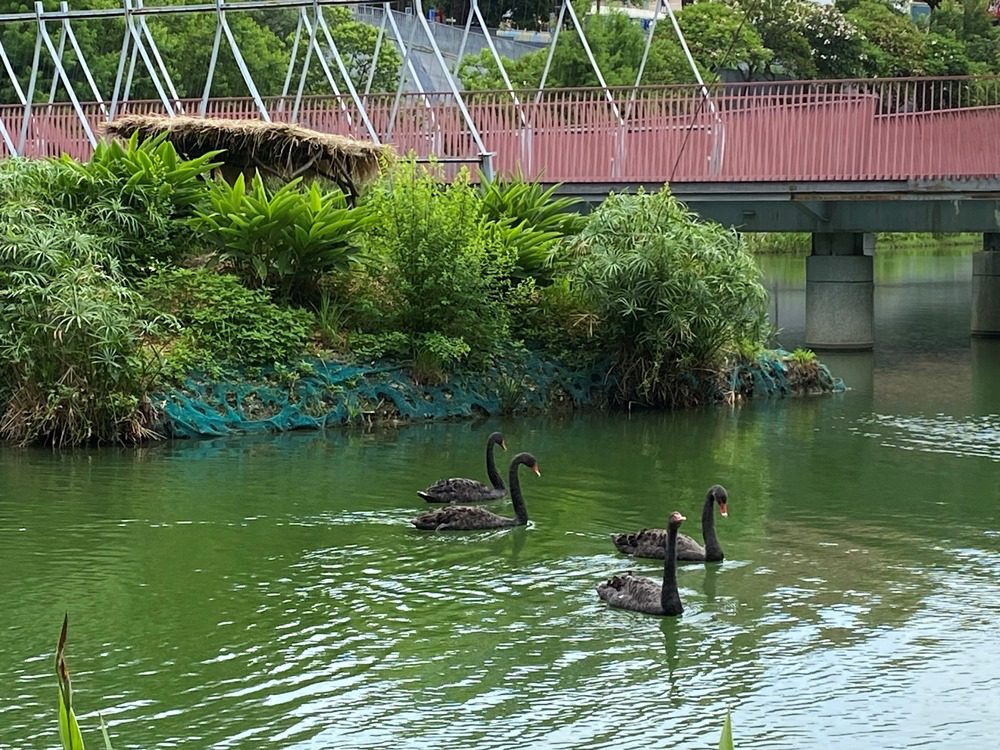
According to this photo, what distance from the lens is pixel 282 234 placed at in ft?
65.3

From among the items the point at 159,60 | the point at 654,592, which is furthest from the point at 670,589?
the point at 159,60

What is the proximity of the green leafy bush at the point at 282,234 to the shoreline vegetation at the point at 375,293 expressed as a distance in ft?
0.08

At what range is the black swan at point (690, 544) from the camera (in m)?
12.2

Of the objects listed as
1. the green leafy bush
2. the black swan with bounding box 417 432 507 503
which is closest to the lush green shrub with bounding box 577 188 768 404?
the green leafy bush

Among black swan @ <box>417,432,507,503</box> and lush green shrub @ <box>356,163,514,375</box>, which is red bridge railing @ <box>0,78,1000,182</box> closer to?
lush green shrub @ <box>356,163,514,375</box>

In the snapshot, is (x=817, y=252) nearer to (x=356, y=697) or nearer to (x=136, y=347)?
(x=136, y=347)

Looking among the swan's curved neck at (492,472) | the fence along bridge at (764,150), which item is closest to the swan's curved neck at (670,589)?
the swan's curved neck at (492,472)

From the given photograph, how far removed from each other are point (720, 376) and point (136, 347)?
689 cm

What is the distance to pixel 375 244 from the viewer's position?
67.2 ft

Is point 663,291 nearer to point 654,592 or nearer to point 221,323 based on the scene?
point 221,323

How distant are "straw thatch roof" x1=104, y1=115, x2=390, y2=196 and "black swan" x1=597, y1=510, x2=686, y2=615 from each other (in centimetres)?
1211

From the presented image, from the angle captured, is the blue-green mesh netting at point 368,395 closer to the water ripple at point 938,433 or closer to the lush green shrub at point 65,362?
the lush green shrub at point 65,362

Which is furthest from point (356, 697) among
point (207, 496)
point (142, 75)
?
point (142, 75)

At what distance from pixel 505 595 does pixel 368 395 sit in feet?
27.3
